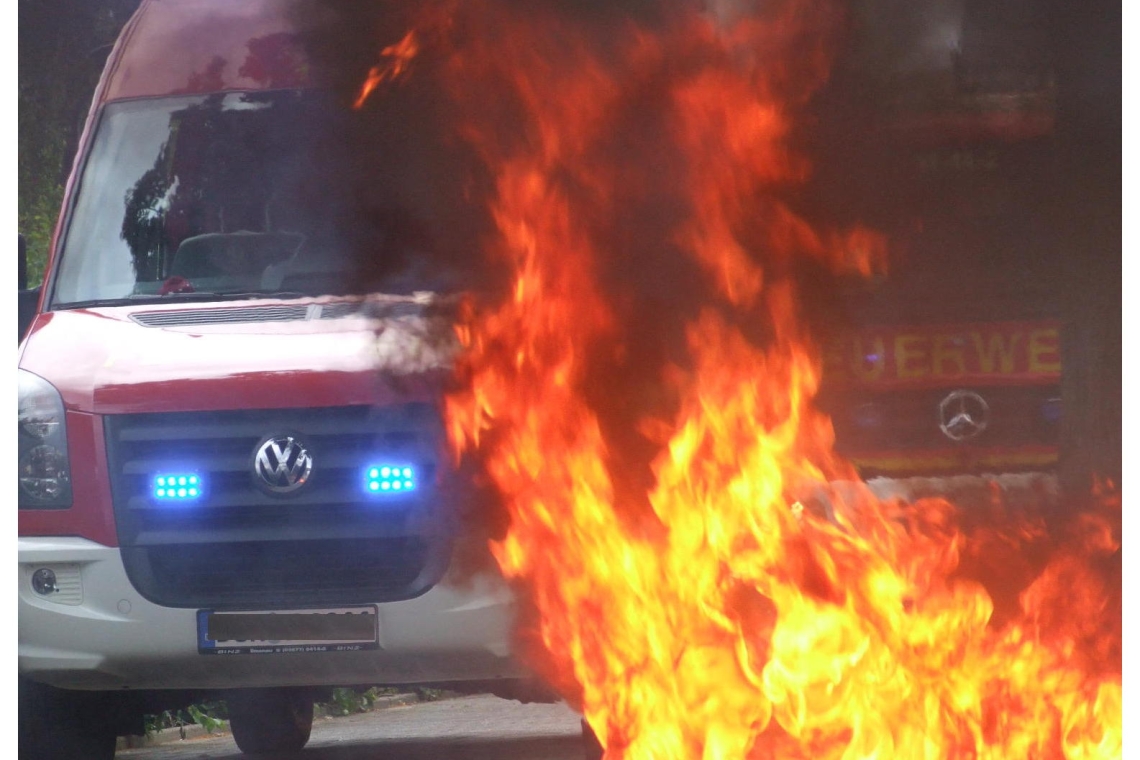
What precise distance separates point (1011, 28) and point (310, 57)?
2.59m

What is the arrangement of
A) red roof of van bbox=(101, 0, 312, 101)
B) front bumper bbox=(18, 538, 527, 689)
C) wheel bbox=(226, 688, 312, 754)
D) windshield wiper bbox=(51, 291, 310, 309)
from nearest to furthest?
front bumper bbox=(18, 538, 527, 689), windshield wiper bbox=(51, 291, 310, 309), red roof of van bbox=(101, 0, 312, 101), wheel bbox=(226, 688, 312, 754)

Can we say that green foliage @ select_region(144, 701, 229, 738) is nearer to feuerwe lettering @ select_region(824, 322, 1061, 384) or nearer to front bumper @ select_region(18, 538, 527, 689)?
front bumper @ select_region(18, 538, 527, 689)

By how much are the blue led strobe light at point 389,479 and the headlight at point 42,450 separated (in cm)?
99

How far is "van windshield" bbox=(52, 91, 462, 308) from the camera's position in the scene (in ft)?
21.3

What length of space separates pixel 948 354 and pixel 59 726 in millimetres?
3417

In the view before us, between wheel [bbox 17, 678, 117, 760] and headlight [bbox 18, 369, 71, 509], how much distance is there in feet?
2.04

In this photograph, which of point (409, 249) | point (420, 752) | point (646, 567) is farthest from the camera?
point (420, 752)

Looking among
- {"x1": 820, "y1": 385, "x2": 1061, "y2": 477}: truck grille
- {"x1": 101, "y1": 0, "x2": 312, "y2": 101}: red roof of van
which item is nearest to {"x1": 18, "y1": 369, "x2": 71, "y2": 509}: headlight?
{"x1": 101, "y1": 0, "x2": 312, "y2": 101}: red roof of van

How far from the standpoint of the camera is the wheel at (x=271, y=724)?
25.0ft

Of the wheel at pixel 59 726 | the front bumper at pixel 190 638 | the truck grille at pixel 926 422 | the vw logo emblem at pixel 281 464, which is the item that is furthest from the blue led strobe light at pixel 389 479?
the truck grille at pixel 926 422

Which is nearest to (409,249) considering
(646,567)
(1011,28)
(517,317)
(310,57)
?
(517,317)

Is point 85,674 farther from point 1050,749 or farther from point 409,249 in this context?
point 1050,749

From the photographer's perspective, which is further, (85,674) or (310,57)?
(310,57)
